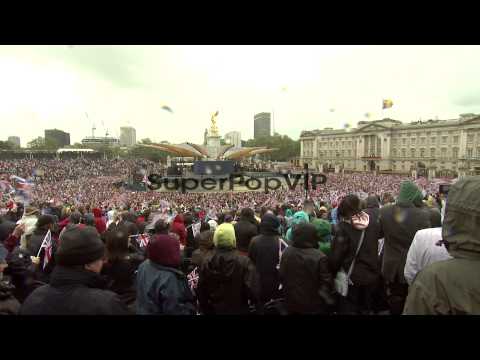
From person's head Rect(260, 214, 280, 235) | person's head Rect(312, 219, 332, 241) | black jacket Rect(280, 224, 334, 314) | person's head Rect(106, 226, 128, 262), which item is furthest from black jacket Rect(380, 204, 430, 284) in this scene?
person's head Rect(106, 226, 128, 262)

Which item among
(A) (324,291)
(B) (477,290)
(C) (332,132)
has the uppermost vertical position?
(C) (332,132)

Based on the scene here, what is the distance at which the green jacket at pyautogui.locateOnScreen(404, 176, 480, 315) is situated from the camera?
1.59 m

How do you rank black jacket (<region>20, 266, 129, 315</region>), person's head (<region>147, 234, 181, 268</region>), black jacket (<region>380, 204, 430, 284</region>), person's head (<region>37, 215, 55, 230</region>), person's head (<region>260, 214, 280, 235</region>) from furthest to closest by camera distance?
person's head (<region>37, 215, 55, 230</region>) < person's head (<region>260, 214, 280, 235</region>) < black jacket (<region>380, 204, 430, 284</region>) < person's head (<region>147, 234, 181, 268</region>) < black jacket (<region>20, 266, 129, 315</region>)

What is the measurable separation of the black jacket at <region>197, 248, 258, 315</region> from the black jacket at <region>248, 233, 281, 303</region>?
2.55ft

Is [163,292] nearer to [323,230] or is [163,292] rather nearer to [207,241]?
Answer: [207,241]

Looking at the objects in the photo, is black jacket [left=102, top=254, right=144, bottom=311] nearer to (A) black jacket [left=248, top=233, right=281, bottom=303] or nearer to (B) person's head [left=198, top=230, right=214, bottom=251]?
(B) person's head [left=198, top=230, right=214, bottom=251]

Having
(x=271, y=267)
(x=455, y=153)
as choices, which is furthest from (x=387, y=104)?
(x=271, y=267)

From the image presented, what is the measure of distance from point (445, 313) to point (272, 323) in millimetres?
850

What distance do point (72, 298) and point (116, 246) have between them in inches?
71.9

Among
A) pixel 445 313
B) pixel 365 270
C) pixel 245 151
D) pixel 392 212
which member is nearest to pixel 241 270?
pixel 365 270

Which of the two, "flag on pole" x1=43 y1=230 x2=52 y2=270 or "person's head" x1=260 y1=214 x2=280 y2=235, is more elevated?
"person's head" x1=260 y1=214 x2=280 y2=235

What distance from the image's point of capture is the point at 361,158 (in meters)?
A: 84.8

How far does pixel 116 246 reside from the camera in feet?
12.9

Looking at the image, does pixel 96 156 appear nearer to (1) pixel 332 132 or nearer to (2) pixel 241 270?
(1) pixel 332 132
